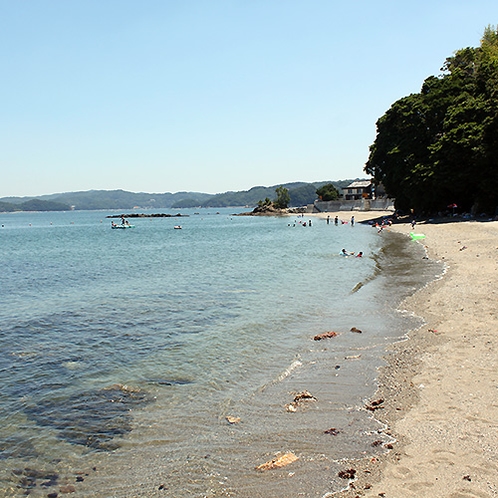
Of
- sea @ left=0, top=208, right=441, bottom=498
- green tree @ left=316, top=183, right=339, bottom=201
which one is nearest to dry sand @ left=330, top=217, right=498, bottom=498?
sea @ left=0, top=208, right=441, bottom=498

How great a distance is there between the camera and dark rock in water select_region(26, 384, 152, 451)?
9.09 m

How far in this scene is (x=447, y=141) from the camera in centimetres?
5622

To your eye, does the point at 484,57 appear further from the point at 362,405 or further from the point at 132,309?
the point at 362,405

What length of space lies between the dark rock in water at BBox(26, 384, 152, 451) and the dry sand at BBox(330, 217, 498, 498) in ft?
15.7

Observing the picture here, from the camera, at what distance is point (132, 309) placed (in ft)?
69.2

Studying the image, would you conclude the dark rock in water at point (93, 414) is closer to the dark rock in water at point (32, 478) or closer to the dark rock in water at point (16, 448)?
the dark rock in water at point (16, 448)

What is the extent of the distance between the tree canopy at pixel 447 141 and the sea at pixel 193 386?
34045 mm

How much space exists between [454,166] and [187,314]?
4743 centimetres

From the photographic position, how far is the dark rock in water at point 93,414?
29.8 ft

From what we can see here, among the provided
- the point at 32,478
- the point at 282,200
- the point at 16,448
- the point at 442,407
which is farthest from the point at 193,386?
the point at 282,200

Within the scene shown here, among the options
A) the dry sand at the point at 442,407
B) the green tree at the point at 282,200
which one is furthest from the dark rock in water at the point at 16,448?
the green tree at the point at 282,200

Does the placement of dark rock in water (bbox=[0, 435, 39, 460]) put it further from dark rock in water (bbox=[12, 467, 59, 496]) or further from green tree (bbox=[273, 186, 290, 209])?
green tree (bbox=[273, 186, 290, 209])

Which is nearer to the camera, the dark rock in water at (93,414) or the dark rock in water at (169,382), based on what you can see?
the dark rock in water at (93,414)

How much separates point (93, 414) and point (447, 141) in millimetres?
55618
